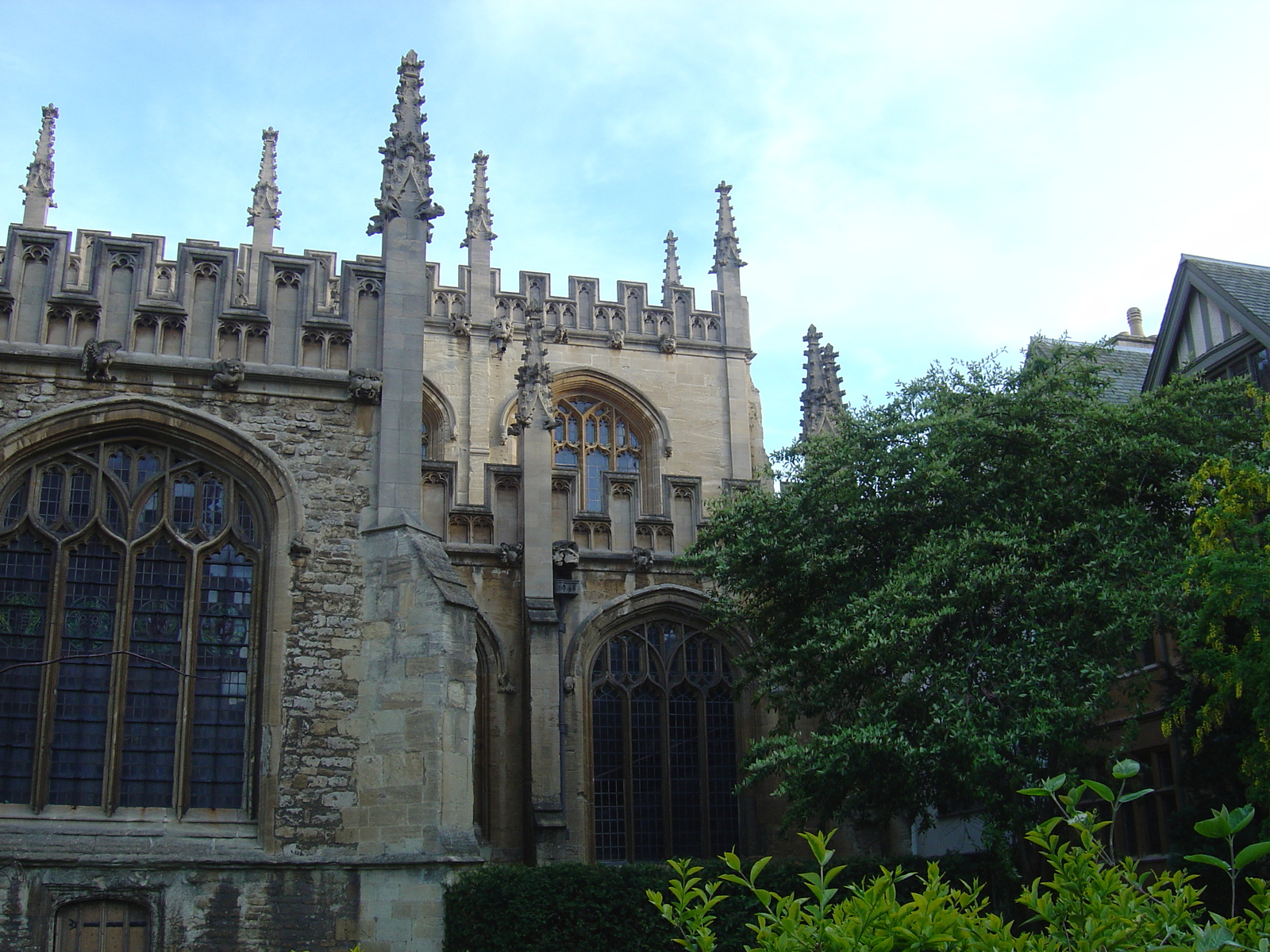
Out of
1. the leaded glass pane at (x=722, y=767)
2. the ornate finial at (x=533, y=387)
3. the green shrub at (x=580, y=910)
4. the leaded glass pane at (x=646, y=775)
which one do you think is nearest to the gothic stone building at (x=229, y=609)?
the green shrub at (x=580, y=910)

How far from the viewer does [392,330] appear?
18750mm

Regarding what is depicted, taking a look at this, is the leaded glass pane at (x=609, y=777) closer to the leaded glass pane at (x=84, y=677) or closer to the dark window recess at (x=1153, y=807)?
the dark window recess at (x=1153, y=807)

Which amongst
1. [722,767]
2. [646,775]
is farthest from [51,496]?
[722,767]

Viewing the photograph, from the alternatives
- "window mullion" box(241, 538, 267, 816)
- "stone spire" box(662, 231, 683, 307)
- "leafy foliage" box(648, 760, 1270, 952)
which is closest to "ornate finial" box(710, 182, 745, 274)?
"stone spire" box(662, 231, 683, 307)

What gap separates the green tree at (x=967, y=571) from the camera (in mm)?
17156

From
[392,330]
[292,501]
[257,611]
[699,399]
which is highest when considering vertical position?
[699,399]

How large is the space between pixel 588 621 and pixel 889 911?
18.0 metres

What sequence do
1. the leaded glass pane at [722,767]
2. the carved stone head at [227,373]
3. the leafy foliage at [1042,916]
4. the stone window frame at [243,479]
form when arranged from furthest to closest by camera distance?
the leaded glass pane at [722,767], the carved stone head at [227,373], the stone window frame at [243,479], the leafy foliage at [1042,916]

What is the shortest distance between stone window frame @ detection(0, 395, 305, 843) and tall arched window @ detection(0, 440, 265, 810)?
16 centimetres

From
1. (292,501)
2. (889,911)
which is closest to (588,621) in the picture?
(292,501)

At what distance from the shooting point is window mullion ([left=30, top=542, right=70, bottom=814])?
16156 mm

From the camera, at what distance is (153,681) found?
55.8ft

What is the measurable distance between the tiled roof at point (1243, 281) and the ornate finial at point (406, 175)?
42.2 ft

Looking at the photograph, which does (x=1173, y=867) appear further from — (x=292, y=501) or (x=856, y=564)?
(x=292, y=501)
